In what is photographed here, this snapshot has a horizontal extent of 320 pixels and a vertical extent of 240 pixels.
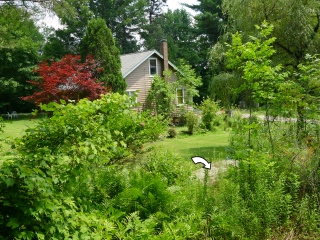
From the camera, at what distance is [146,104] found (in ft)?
61.1

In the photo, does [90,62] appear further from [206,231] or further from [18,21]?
[206,231]

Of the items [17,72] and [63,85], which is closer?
[63,85]

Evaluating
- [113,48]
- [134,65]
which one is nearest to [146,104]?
[134,65]

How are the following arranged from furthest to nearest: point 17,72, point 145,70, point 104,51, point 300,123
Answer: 1. point 17,72
2. point 145,70
3. point 104,51
4. point 300,123

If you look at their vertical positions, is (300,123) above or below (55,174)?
above

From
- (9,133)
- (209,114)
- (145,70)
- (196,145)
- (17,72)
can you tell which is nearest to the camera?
(196,145)

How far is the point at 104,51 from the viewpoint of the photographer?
16.4 meters

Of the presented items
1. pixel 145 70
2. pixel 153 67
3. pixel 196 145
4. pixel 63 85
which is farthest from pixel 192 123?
pixel 153 67

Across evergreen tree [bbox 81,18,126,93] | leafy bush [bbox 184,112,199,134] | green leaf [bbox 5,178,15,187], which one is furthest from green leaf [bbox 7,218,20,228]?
evergreen tree [bbox 81,18,126,93]

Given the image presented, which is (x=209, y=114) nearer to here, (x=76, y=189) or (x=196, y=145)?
(x=196, y=145)

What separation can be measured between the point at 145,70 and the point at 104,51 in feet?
12.2

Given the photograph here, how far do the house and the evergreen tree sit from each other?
1882 millimetres

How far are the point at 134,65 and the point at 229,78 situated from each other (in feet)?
33.7

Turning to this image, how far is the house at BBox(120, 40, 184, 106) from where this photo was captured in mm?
18906
